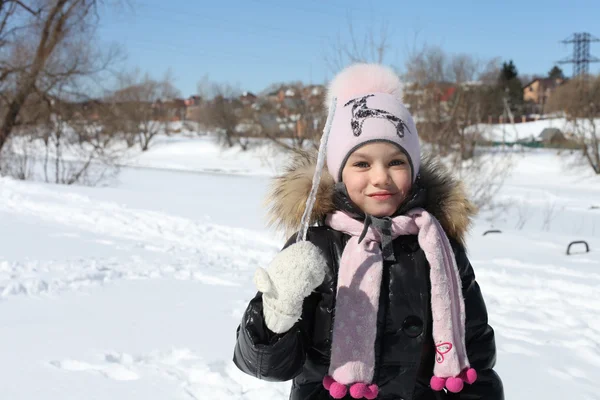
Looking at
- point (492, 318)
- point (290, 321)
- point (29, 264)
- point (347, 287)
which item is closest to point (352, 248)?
point (347, 287)

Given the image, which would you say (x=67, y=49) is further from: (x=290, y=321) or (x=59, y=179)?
(x=290, y=321)

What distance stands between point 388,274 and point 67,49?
15541mm

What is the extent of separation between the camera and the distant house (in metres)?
67.5

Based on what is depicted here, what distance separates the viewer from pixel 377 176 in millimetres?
1607

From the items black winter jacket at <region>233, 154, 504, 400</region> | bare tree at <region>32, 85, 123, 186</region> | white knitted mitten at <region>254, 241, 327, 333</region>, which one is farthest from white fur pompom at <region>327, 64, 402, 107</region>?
bare tree at <region>32, 85, 123, 186</region>

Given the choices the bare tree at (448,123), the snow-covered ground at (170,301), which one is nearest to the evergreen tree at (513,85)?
the bare tree at (448,123)

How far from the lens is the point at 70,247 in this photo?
6602 millimetres

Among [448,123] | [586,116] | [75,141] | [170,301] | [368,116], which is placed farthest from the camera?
[586,116]

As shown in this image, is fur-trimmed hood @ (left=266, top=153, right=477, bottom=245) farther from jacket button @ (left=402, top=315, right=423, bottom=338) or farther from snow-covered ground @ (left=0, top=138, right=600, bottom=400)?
jacket button @ (left=402, top=315, right=423, bottom=338)

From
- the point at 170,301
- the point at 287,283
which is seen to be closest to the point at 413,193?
the point at 287,283

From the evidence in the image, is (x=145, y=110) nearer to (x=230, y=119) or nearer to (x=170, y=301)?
(x=230, y=119)

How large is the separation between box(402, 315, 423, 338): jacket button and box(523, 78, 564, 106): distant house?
70.2 metres

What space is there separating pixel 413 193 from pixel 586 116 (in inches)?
1062

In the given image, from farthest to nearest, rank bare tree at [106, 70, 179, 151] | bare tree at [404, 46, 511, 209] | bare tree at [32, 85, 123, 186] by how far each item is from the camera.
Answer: bare tree at [106, 70, 179, 151]
bare tree at [32, 85, 123, 186]
bare tree at [404, 46, 511, 209]
